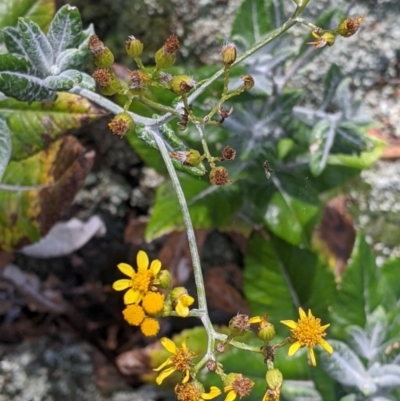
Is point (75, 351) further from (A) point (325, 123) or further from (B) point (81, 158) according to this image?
(A) point (325, 123)

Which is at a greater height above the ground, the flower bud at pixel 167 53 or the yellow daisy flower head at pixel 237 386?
the flower bud at pixel 167 53

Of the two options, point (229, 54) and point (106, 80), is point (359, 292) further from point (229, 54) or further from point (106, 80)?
point (106, 80)

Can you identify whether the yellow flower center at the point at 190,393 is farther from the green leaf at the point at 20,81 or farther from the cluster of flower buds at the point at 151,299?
the green leaf at the point at 20,81

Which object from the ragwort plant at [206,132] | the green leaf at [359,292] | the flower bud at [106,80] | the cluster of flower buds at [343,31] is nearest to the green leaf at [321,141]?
the ragwort plant at [206,132]

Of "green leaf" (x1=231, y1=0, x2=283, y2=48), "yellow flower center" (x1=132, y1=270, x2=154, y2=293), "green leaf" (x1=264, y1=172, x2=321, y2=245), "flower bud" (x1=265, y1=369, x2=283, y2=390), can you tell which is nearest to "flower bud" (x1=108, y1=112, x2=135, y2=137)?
"yellow flower center" (x1=132, y1=270, x2=154, y2=293)

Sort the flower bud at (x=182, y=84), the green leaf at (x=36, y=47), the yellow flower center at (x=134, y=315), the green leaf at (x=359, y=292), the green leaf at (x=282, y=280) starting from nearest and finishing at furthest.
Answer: the flower bud at (x=182, y=84), the yellow flower center at (x=134, y=315), the green leaf at (x=36, y=47), the green leaf at (x=359, y=292), the green leaf at (x=282, y=280)

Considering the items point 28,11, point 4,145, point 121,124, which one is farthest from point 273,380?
point 28,11
